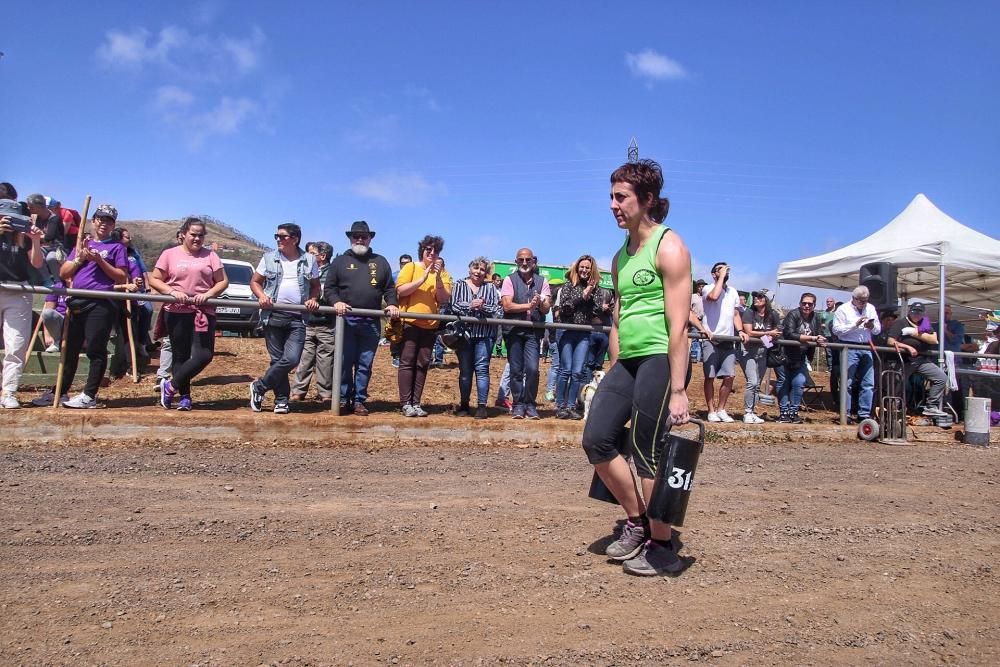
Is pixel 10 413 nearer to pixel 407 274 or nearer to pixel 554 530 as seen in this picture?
pixel 407 274

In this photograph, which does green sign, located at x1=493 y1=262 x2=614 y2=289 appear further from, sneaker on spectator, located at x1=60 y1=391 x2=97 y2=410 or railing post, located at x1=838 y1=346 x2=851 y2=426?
sneaker on spectator, located at x1=60 y1=391 x2=97 y2=410

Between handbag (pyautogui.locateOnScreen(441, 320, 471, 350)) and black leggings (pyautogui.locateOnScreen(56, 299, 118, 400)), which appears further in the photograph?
handbag (pyautogui.locateOnScreen(441, 320, 471, 350))

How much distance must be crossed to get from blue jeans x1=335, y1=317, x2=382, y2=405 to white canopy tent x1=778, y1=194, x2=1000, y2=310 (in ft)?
32.7

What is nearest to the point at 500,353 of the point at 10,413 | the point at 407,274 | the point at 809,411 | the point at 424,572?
the point at 809,411

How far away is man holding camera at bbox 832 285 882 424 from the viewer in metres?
10.5

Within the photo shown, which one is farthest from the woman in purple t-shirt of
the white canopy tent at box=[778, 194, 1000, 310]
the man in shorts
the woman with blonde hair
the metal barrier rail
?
the white canopy tent at box=[778, 194, 1000, 310]

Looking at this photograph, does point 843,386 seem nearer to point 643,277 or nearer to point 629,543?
point 629,543

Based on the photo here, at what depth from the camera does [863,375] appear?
10.6 m

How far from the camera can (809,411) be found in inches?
481

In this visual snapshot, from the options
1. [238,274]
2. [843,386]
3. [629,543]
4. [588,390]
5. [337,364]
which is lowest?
[629,543]

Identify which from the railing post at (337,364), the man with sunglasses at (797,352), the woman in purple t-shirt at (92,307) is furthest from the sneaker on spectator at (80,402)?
the man with sunglasses at (797,352)

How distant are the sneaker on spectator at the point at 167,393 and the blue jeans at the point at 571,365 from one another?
4.23 meters

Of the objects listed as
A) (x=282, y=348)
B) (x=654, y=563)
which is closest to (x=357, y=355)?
(x=282, y=348)

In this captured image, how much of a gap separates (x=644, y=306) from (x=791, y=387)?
23.7 feet
